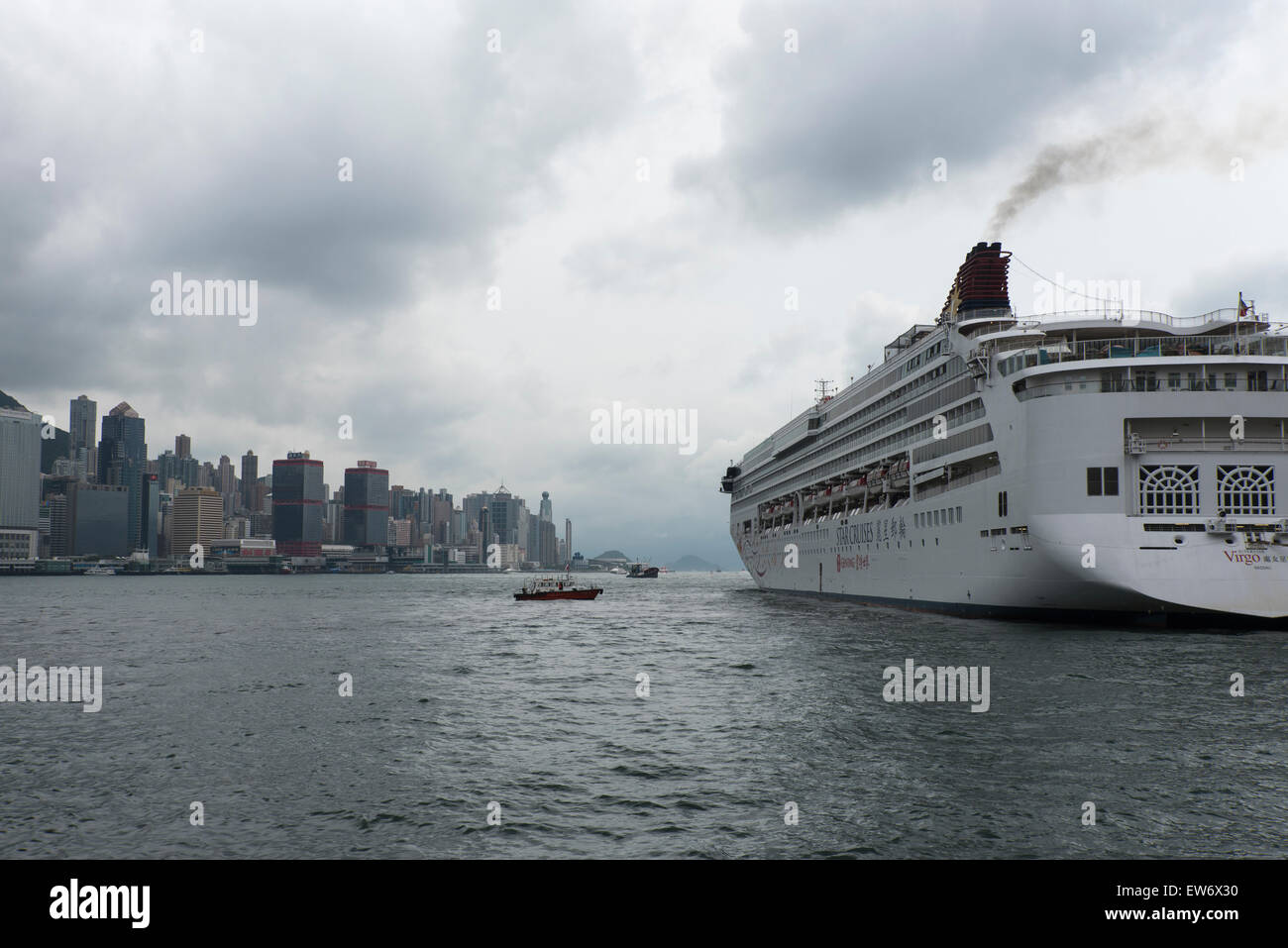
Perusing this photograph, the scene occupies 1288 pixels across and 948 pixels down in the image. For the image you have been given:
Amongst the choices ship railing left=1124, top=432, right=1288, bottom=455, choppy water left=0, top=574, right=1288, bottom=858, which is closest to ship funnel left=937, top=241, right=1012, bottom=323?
ship railing left=1124, top=432, right=1288, bottom=455

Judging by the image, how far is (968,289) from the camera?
6375 centimetres

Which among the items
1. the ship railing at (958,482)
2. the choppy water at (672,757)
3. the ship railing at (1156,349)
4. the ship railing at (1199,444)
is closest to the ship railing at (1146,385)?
the ship railing at (1156,349)

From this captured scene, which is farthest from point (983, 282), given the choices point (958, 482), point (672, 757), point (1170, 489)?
point (672, 757)

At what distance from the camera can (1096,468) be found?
4384 centimetres

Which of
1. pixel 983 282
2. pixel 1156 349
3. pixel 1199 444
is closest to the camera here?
pixel 1199 444

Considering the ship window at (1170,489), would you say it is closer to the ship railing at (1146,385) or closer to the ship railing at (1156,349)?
the ship railing at (1146,385)

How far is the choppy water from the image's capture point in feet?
46.0

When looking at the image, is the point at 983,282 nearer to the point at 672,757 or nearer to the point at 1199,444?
the point at 1199,444

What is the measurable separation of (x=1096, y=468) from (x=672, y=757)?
114ft

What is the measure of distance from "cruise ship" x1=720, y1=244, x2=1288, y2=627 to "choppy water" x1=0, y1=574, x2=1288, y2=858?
14.3ft

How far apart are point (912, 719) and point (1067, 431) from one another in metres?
28.8

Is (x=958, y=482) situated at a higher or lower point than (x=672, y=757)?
higher

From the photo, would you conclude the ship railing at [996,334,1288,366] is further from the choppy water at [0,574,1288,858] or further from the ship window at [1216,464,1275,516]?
the choppy water at [0,574,1288,858]
